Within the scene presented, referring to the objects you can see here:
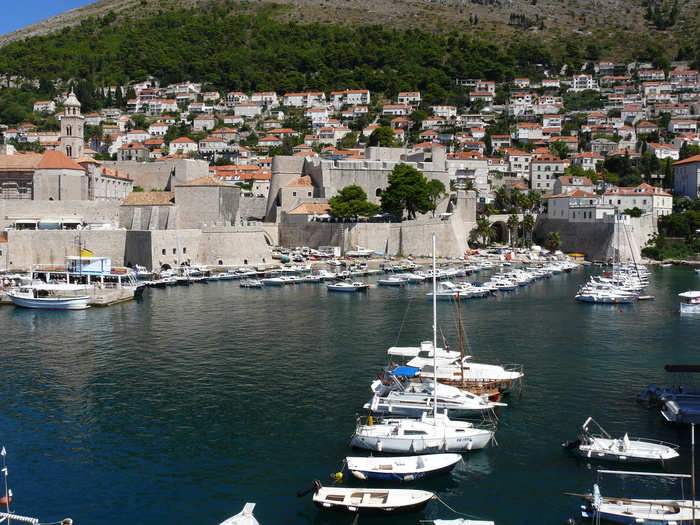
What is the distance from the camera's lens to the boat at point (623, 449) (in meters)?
11.7

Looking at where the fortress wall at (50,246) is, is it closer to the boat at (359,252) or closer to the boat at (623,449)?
the boat at (359,252)

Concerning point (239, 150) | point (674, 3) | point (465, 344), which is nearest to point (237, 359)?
point (465, 344)

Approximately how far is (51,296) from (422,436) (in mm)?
20845

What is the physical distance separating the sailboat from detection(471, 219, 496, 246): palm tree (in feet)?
113

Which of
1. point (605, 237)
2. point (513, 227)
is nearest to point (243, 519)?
point (605, 237)

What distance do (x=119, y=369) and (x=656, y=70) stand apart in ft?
309

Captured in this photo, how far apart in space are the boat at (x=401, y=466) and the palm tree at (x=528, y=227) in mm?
37689

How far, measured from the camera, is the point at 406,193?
143 feet

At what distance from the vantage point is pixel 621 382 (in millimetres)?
16375

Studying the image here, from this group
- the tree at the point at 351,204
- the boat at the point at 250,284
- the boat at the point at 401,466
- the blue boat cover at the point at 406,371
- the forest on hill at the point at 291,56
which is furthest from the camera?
the forest on hill at the point at 291,56

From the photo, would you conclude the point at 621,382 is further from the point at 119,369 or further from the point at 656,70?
the point at 656,70

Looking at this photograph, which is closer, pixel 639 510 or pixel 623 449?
pixel 639 510

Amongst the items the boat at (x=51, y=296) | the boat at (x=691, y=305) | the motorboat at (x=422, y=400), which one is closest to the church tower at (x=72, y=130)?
the boat at (x=51, y=296)

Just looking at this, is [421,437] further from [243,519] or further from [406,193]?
[406,193]
